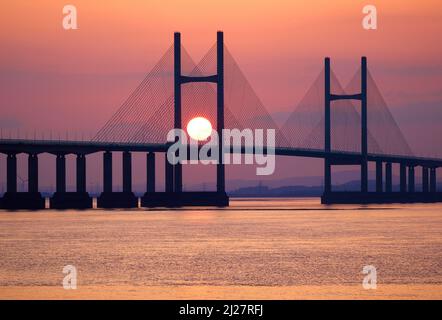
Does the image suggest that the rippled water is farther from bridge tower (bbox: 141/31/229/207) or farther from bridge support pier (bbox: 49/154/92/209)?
bridge support pier (bbox: 49/154/92/209)
